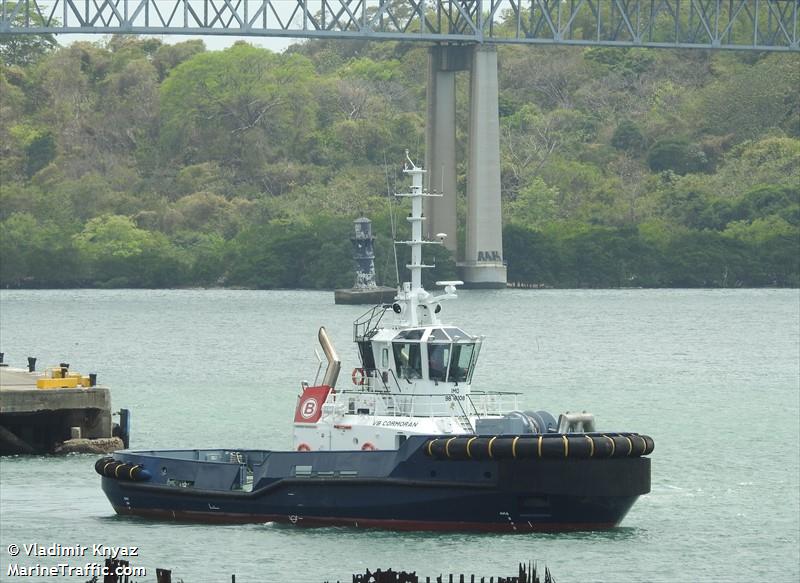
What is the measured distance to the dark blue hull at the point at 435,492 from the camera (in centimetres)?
3781

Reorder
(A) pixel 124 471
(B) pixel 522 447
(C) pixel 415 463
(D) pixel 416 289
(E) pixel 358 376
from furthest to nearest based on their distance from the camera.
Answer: (A) pixel 124 471 → (E) pixel 358 376 → (D) pixel 416 289 → (C) pixel 415 463 → (B) pixel 522 447

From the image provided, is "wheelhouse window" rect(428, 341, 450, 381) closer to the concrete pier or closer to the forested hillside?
the concrete pier

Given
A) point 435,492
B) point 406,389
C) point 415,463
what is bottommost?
point 435,492

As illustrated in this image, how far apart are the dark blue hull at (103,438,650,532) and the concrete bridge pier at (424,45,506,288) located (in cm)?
11123

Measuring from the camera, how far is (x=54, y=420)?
168 feet

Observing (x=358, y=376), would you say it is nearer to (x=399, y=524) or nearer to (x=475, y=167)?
(x=399, y=524)

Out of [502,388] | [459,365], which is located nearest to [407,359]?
[459,365]

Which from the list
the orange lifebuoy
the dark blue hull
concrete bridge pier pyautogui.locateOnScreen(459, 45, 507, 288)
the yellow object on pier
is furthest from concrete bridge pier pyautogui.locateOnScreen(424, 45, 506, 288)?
the dark blue hull

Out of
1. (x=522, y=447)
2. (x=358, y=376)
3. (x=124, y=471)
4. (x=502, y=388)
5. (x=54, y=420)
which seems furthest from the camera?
(x=502, y=388)

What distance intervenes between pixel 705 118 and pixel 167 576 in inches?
6650

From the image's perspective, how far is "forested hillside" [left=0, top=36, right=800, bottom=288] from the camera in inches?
6412

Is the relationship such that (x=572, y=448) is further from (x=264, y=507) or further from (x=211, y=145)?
(x=211, y=145)

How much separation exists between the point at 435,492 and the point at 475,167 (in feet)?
375

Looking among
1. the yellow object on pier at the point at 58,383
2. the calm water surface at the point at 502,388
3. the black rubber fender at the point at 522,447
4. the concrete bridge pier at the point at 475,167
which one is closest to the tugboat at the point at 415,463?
the black rubber fender at the point at 522,447
